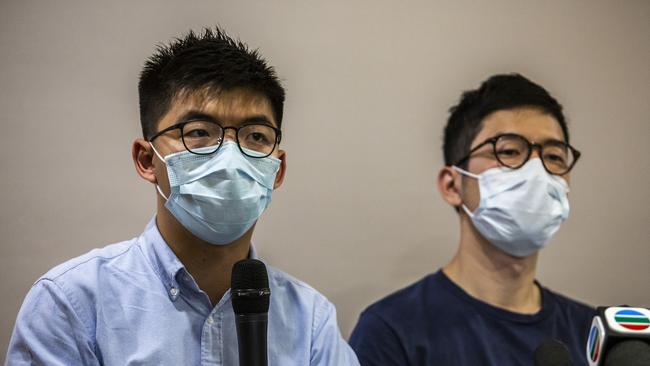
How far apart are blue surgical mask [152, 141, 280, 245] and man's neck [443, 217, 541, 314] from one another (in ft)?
2.97

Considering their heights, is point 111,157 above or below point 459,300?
above

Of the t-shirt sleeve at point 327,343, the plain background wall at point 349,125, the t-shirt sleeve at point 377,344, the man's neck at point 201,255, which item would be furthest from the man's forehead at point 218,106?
the t-shirt sleeve at point 377,344

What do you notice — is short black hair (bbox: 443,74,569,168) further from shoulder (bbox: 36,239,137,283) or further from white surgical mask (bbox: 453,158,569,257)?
shoulder (bbox: 36,239,137,283)

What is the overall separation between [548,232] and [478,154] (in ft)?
1.13

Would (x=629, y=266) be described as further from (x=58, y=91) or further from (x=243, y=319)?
(x=58, y=91)

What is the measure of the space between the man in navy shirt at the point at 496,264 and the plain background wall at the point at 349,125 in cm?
34

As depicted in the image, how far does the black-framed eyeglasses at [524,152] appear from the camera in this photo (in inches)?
80.7

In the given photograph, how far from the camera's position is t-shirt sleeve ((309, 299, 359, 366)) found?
1.60m

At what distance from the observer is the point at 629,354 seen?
96 centimetres

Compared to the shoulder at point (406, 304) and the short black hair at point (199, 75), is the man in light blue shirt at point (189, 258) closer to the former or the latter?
the short black hair at point (199, 75)

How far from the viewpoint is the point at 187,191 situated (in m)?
1.51

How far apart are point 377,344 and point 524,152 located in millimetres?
793

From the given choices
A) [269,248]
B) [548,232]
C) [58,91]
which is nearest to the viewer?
[548,232]

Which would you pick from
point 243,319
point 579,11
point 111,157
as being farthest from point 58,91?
point 579,11
